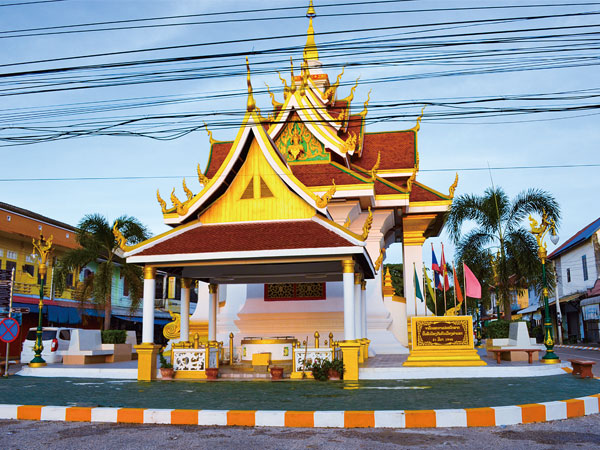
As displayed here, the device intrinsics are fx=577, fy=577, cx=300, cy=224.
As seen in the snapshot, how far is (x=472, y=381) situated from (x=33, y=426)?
8995 mm

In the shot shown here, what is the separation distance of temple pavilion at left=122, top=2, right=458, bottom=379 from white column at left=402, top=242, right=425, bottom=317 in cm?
5

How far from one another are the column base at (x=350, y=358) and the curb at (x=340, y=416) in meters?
5.15

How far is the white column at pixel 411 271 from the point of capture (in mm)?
22203

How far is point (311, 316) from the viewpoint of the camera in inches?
774

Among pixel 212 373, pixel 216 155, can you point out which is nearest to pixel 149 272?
pixel 212 373

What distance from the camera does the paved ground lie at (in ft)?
22.2

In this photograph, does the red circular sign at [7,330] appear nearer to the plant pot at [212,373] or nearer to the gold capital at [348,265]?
the plant pot at [212,373]

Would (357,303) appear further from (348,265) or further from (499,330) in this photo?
(499,330)

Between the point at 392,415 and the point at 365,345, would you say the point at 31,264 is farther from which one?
the point at 392,415

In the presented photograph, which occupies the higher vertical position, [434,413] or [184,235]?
[184,235]

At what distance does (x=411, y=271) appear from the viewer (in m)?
22.5

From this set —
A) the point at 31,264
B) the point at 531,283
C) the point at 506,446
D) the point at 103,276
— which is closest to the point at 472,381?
the point at 506,446

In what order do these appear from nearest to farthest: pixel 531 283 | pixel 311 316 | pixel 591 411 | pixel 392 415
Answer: pixel 392 415
pixel 591 411
pixel 311 316
pixel 531 283

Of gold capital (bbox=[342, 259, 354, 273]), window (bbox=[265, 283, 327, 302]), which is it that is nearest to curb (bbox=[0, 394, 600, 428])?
gold capital (bbox=[342, 259, 354, 273])
